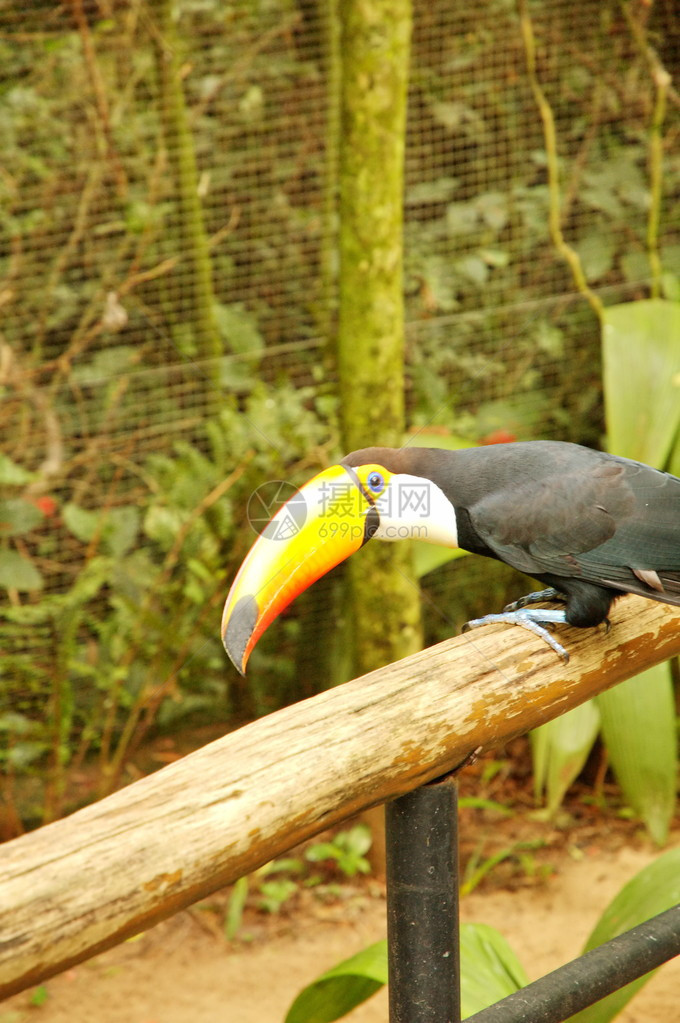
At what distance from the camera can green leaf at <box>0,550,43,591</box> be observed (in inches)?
92.8

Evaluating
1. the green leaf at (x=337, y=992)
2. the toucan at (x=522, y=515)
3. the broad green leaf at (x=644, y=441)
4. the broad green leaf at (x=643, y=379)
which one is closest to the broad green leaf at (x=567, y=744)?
the broad green leaf at (x=644, y=441)

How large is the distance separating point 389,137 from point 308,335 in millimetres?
804

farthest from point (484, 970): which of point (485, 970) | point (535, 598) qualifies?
point (535, 598)

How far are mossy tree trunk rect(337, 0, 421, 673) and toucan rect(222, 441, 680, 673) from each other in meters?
0.72

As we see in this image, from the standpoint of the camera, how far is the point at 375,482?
3.91 feet

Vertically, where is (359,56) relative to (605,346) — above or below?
above

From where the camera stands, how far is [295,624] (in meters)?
2.65

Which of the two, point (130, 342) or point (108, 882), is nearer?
point (108, 882)

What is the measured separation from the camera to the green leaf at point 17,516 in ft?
7.89

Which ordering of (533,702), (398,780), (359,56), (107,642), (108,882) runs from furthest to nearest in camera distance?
(107,642)
(359,56)
(533,702)
(398,780)
(108,882)

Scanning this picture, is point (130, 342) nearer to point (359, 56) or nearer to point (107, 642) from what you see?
point (107, 642)

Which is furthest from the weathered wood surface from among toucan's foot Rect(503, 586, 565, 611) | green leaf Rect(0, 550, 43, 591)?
green leaf Rect(0, 550, 43, 591)

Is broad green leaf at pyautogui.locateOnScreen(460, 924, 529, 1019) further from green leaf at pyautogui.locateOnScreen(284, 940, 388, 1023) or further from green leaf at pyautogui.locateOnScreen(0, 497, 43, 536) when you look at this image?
green leaf at pyautogui.locateOnScreen(0, 497, 43, 536)

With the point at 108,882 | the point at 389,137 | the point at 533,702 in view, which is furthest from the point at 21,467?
the point at 108,882
